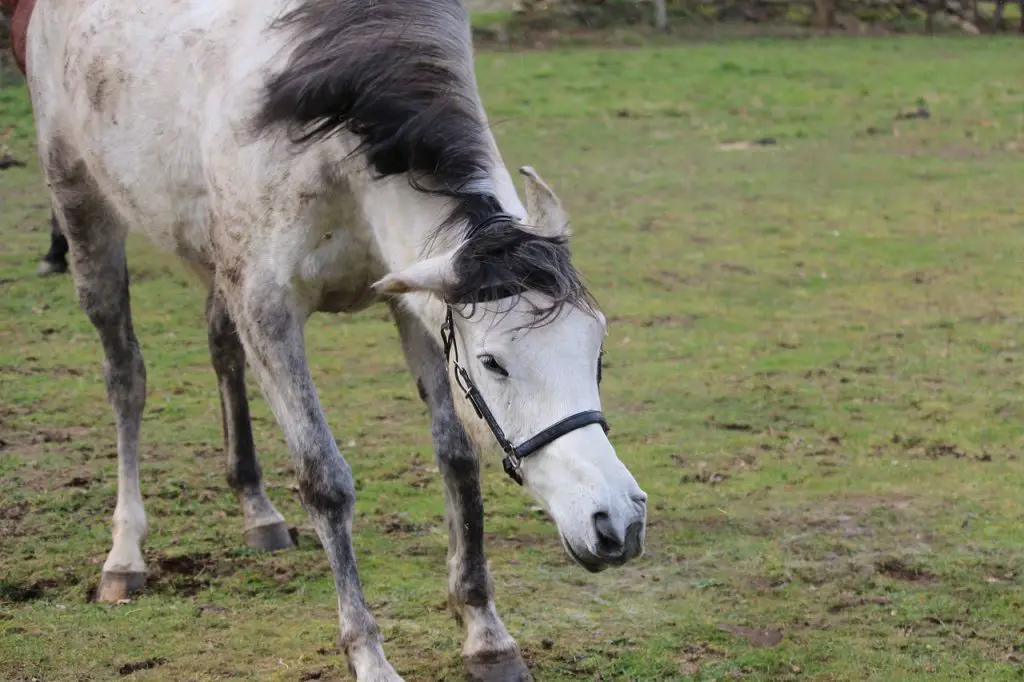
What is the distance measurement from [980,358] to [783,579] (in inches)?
116

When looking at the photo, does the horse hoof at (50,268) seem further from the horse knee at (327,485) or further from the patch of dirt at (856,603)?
the patch of dirt at (856,603)

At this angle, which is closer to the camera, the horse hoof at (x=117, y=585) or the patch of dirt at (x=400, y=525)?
the horse hoof at (x=117, y=585)

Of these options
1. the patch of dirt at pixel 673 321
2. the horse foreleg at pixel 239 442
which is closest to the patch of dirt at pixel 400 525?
the horse foreleg at pixel 239 442

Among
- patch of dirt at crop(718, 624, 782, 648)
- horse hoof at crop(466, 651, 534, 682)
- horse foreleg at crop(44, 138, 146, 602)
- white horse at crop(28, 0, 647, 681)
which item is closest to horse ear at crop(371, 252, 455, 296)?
white horse at crop(28, 0, 647, 681)

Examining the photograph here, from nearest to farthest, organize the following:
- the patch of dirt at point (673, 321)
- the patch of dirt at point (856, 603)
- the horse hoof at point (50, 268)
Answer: the patch of dirt at point (856, 603), the patch of dirt at point (673, 321), the horse hoof at point (50, 268)

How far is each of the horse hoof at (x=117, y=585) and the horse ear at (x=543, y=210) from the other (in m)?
1.98

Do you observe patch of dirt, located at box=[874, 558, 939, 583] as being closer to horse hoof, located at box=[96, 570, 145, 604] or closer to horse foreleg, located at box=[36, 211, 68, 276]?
horse hoof, located at box=[96, 570, 145, 604]

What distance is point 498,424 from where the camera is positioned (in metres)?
3.17

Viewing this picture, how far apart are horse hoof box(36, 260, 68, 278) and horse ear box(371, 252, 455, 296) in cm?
599

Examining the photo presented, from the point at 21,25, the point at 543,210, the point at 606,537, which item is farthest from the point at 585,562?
the point at 21,25

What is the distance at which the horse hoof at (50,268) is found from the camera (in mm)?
8539

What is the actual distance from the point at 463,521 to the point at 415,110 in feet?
3.89

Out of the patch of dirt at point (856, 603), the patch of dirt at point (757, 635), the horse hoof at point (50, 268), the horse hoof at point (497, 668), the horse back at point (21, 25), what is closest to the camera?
the horse hoof at point (497, 668)

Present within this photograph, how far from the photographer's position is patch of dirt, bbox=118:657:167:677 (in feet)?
12.5
